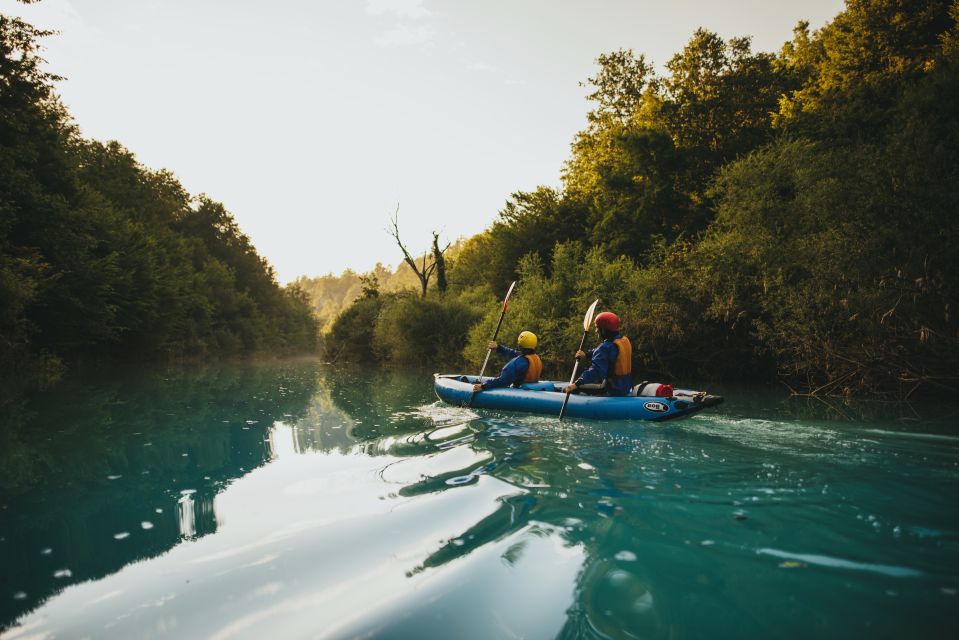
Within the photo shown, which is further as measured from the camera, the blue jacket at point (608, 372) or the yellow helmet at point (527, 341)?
the yellow helmet at point (527, 341)

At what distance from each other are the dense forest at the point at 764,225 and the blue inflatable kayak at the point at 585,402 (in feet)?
14.9

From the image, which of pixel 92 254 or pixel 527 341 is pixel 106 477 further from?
pixel 92 254

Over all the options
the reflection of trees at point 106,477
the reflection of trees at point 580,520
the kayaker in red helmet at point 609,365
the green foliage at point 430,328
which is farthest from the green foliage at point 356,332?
the reflection of trees at point 580,520

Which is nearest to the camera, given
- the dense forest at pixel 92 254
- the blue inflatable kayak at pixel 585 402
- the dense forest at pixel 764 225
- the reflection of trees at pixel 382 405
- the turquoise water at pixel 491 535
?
the turquoise water at pixel 491 535

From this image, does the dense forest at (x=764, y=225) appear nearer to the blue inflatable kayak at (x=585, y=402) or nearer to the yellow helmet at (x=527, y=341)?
the blue inflatable kayak at (x=585, y=402)

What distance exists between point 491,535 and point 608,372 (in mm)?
4959

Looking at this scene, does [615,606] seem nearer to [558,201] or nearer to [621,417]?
[621,417]

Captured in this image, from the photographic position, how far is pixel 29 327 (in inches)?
600

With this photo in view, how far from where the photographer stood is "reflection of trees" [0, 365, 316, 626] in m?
2.96

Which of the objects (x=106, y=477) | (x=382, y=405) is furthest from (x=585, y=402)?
(x=106, y=477)

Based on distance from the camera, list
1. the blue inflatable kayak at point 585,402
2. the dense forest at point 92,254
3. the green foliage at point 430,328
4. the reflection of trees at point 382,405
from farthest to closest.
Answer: the green foliage at point 430,328
the dense forest at point 92,254
the reflection of trees at point 382,405
the blue inflatable kayak at point 585,402

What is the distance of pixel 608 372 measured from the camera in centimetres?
766

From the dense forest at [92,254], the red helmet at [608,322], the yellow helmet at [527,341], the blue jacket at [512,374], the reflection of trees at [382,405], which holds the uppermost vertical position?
the dense forest at [92,254]

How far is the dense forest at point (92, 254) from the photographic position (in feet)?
49.1
